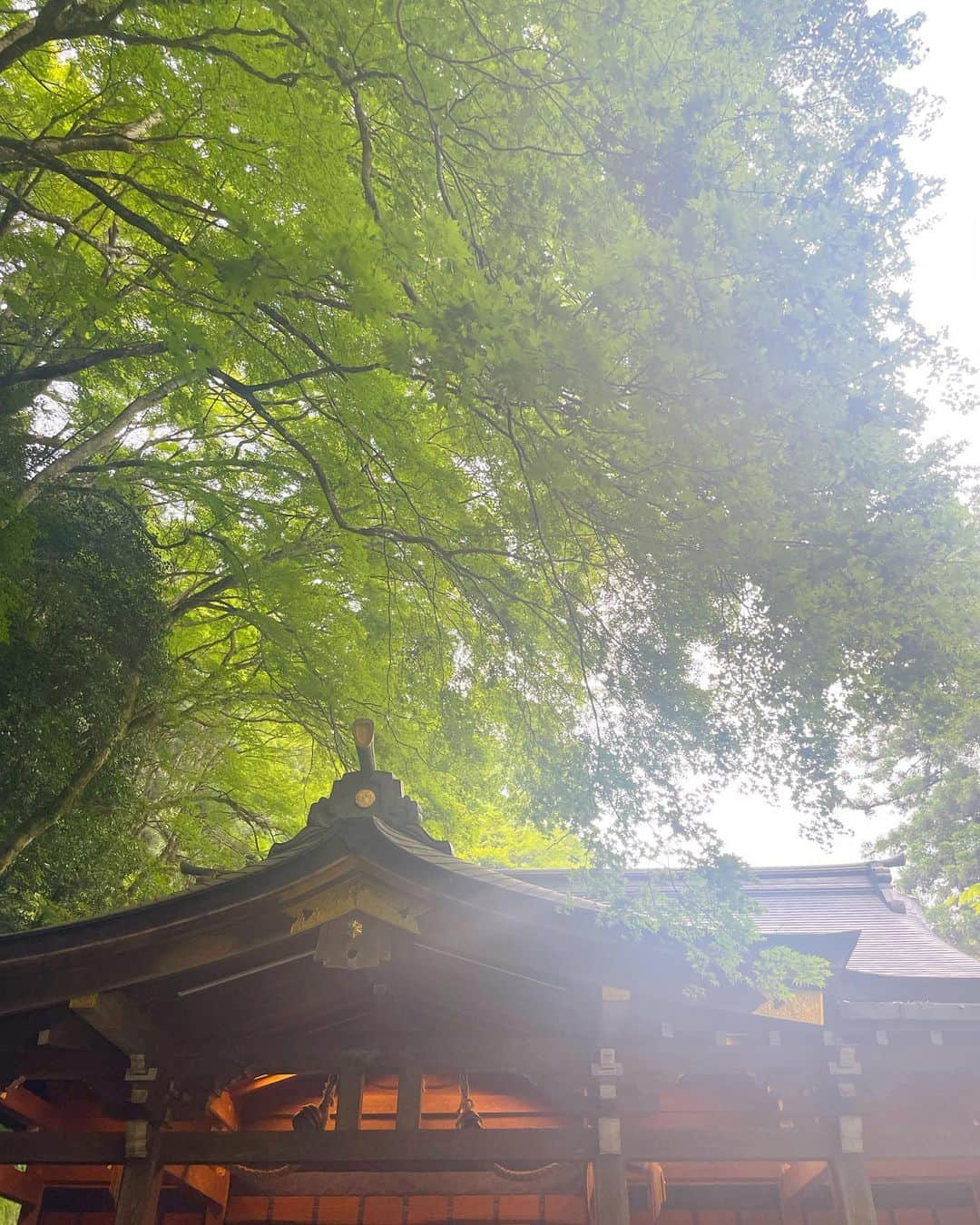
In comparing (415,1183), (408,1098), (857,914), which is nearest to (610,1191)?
(408,1098)

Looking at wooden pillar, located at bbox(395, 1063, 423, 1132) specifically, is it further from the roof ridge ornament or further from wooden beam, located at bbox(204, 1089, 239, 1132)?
the roof ridge ornament

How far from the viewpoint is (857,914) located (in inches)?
289

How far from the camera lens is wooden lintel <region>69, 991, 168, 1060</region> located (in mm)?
4211

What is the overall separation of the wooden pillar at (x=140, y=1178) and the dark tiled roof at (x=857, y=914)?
3.00 metres

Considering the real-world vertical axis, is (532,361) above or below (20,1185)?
above

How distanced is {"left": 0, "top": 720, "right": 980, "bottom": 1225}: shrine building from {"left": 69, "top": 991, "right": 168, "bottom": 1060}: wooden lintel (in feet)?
0.04

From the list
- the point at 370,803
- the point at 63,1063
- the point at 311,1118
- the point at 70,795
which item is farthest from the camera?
the point at 70,795

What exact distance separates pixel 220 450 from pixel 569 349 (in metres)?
6.11

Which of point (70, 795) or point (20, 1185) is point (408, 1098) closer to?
point (20, 1185)

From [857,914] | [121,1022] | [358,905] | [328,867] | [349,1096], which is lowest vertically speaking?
[349,1096]

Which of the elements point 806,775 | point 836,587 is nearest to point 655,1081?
point 806,775

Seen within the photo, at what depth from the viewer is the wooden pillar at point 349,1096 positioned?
451 cm

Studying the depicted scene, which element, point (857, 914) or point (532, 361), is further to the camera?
point (857, 914)

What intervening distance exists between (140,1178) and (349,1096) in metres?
1.12
